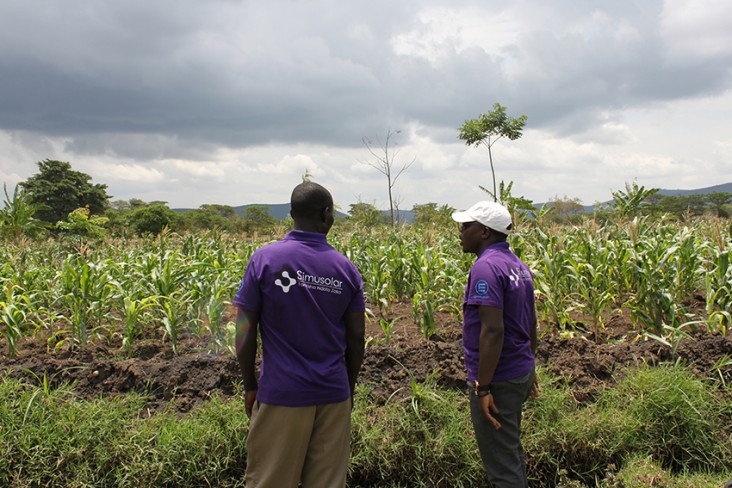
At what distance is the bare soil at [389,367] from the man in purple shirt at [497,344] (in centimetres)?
121

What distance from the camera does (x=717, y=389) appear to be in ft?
12.2

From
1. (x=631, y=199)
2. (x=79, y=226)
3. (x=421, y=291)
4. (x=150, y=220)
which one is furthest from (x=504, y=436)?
(x=150, y=220)

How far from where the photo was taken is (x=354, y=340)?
237 centimetres

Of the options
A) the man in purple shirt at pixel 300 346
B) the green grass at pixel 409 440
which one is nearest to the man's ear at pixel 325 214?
the man in purple shirt at pixel 300 346

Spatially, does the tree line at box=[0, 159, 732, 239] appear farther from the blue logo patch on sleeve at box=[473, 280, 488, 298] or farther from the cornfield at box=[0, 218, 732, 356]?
the blue logo patch on sleeve at box=[473, 280, 488, 298]

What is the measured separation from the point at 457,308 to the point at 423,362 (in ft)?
4.84

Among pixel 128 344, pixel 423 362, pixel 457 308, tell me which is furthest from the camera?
pixel 457 308

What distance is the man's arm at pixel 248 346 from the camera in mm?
2193

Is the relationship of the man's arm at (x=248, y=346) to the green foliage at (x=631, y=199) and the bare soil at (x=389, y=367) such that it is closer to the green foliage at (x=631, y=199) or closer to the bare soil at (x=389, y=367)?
the bare soil at (x=389, y=367)

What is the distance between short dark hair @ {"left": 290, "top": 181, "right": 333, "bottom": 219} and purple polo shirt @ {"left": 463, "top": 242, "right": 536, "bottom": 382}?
0.79m

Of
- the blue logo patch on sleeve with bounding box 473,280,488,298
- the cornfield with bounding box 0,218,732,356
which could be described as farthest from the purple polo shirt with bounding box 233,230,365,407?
the cornfield with bounding box 0,218,732,356

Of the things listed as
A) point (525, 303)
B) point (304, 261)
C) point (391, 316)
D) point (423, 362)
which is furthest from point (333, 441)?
point (391, 316)

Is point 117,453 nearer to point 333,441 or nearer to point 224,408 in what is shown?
point 224,408

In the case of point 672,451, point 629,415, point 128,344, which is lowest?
point 672,451
